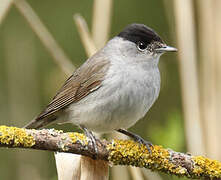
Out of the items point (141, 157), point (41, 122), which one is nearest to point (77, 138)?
point (141, 157)

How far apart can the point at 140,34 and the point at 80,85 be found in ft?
2.33

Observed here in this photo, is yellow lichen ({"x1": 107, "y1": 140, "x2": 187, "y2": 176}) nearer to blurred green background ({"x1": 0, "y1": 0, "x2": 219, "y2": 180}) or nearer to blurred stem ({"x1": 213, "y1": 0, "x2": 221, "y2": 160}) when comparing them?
blurred green background ({"x1": 0, "y1": 0, "x2": 219, "y2": 180})

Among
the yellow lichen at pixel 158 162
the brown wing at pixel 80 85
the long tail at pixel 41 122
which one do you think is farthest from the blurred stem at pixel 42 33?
the yellow lichen at pixel 158 162

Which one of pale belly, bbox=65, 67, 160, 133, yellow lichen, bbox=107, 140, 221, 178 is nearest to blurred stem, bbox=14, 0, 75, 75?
pale belly, bbox=65, 67, 160, 133

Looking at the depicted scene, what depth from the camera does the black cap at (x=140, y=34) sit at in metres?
3.85

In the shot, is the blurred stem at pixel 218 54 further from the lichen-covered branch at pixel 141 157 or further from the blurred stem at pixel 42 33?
the blurred stem at pixel 42 33

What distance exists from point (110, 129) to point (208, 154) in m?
0.83

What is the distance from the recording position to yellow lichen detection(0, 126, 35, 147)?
8.00 ft

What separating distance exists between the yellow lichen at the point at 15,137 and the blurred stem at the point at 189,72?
1566 mm

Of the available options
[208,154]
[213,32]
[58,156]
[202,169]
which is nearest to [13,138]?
[58,156]

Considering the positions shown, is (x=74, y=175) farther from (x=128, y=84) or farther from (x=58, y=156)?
(x=128, y=84)

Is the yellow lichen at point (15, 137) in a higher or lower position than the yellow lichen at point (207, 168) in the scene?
higher

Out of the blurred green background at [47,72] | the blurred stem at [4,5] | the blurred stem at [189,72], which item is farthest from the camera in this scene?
the blurred green background at [47,72]

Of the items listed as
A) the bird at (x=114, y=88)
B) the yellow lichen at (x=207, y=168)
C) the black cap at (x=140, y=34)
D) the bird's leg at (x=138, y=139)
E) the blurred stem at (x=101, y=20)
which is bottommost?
the yellow lichen at (x=207, y=168)
